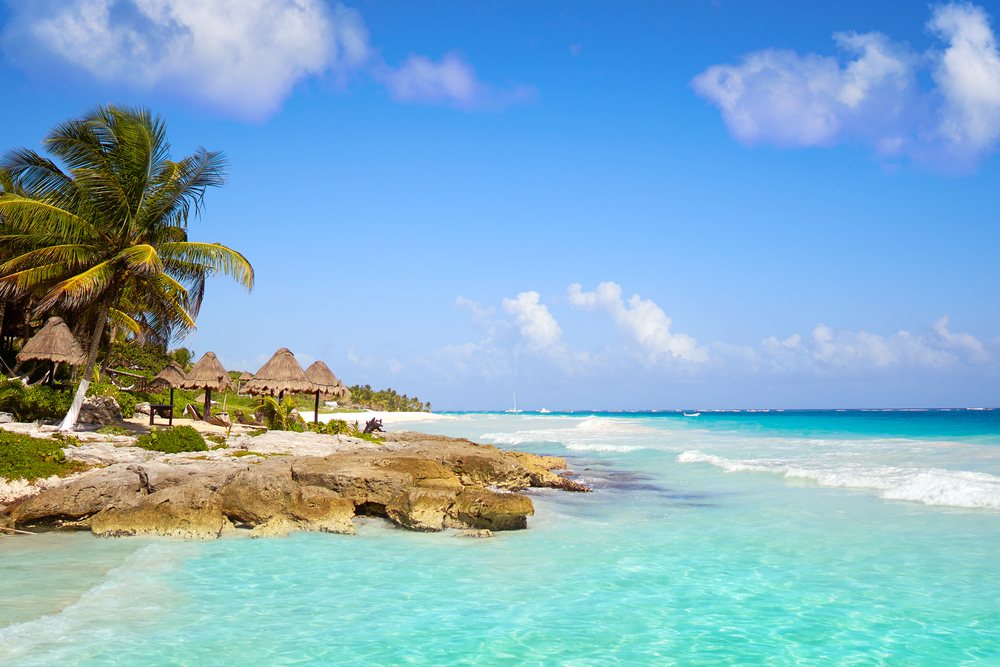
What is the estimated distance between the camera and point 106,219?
53.9 feet

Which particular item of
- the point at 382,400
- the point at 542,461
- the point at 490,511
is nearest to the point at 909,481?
the point at 542,461

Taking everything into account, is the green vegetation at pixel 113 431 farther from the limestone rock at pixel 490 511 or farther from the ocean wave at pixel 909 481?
the ocean wave at pixel 909 481

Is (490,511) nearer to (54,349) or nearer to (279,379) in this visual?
(54,349)

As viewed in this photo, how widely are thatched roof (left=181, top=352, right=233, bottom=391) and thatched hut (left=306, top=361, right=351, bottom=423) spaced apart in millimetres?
3116

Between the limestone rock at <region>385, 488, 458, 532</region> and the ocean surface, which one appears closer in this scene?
the ocean surface

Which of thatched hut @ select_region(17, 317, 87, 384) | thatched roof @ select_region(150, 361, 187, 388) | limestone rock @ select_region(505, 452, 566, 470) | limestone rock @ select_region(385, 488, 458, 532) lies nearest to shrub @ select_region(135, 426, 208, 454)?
thatched hut @ select_region(17, 317, 87, 384)

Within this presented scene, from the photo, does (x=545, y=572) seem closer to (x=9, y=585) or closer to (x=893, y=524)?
(x=9, y=585)

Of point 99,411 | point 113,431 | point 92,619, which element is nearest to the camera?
point 92,619

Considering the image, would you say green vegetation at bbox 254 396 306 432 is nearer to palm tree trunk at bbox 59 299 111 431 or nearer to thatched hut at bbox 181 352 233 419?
thatched hut at bbox 181 352 233 419

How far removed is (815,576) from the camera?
9.14m

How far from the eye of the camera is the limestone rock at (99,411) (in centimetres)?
1859

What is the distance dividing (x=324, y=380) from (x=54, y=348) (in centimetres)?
914

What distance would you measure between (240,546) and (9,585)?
322 cm

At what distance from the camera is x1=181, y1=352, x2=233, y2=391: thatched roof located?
2333 cm
